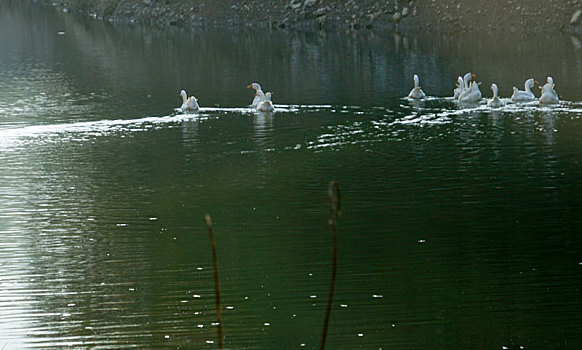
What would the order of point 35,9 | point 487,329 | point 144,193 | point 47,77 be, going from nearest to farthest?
point 487,329, point 144,193, point 47,77, point 35,9

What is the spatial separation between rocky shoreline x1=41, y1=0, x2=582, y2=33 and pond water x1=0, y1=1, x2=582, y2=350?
67.6 feet

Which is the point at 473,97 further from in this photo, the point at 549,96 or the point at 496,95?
the point at 549,96

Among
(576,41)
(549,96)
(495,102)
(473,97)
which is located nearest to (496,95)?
(495,102)

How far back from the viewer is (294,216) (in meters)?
19.6

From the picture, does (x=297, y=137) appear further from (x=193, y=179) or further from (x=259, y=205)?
(x=259, y=205)

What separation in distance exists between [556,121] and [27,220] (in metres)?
15.5

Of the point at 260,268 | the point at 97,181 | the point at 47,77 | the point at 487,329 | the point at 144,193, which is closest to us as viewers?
the point at 487,329

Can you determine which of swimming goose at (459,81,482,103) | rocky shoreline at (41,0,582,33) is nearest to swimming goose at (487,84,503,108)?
swimming goose at (459,81,482,103)

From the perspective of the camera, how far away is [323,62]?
48.4 m

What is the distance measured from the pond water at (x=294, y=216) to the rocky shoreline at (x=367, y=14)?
20.6 metres

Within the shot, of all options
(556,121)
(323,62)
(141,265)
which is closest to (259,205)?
(141,265)

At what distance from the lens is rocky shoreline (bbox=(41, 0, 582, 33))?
60625mm

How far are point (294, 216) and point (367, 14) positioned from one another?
51311 mm

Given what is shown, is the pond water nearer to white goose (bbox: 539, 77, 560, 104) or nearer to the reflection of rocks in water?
white goose (bbox: 539, 77, 560, 104)
